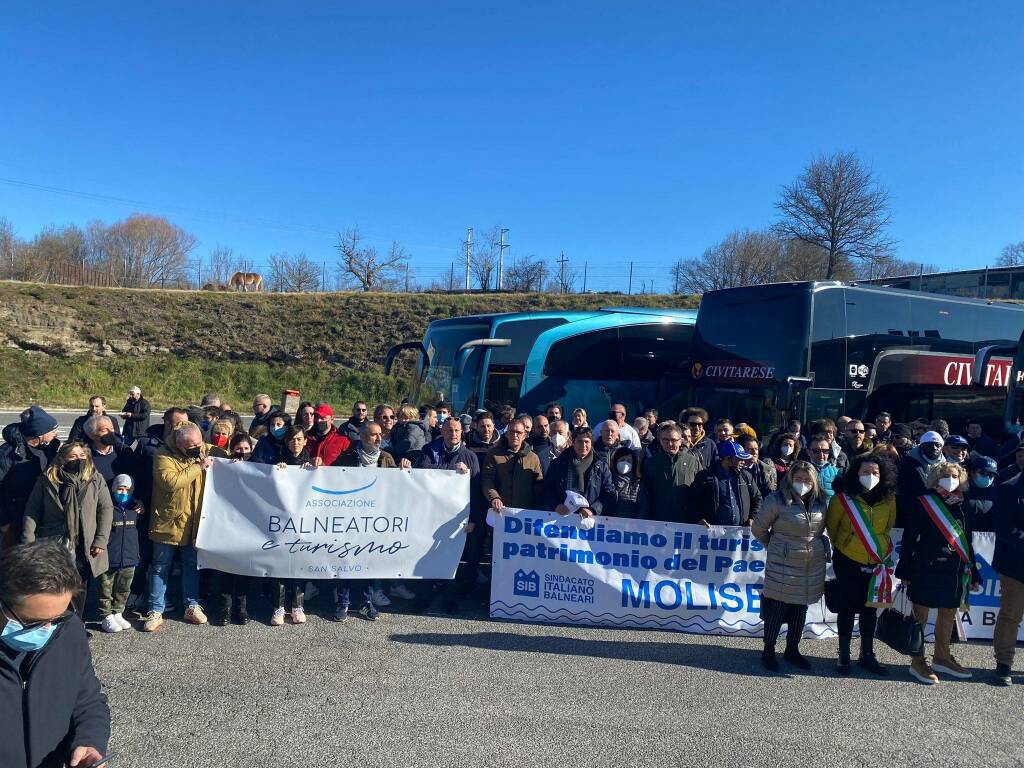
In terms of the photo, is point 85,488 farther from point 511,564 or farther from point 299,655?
point 511,564

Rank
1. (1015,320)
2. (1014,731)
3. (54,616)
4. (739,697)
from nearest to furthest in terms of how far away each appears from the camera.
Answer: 1. (54,616)
2. (1014,731)
3. (739,697)
4. (1015,320)

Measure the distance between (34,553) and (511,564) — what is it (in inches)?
179

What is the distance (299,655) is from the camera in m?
5.38

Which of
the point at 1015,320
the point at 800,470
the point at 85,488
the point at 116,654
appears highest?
the point at 1015,320

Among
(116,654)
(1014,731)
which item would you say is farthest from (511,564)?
(1014,731)

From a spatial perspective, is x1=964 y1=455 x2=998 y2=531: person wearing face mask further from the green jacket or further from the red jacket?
the red jacket

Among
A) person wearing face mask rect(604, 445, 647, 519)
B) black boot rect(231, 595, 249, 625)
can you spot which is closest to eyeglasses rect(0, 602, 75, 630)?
black boot rect(231, 595, 249, 625)

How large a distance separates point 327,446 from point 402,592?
162 centimetres

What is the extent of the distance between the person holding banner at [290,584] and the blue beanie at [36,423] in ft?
5.81

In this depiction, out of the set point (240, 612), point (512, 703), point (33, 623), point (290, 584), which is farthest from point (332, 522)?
point (33, 623)

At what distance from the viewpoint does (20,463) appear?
611 cm

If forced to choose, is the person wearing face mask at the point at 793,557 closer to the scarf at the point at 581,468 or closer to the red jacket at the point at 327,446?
the scarf at the point at 581,468

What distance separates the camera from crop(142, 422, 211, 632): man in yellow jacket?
600 cm

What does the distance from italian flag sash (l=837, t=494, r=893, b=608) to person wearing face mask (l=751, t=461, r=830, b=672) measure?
10.1 inches
